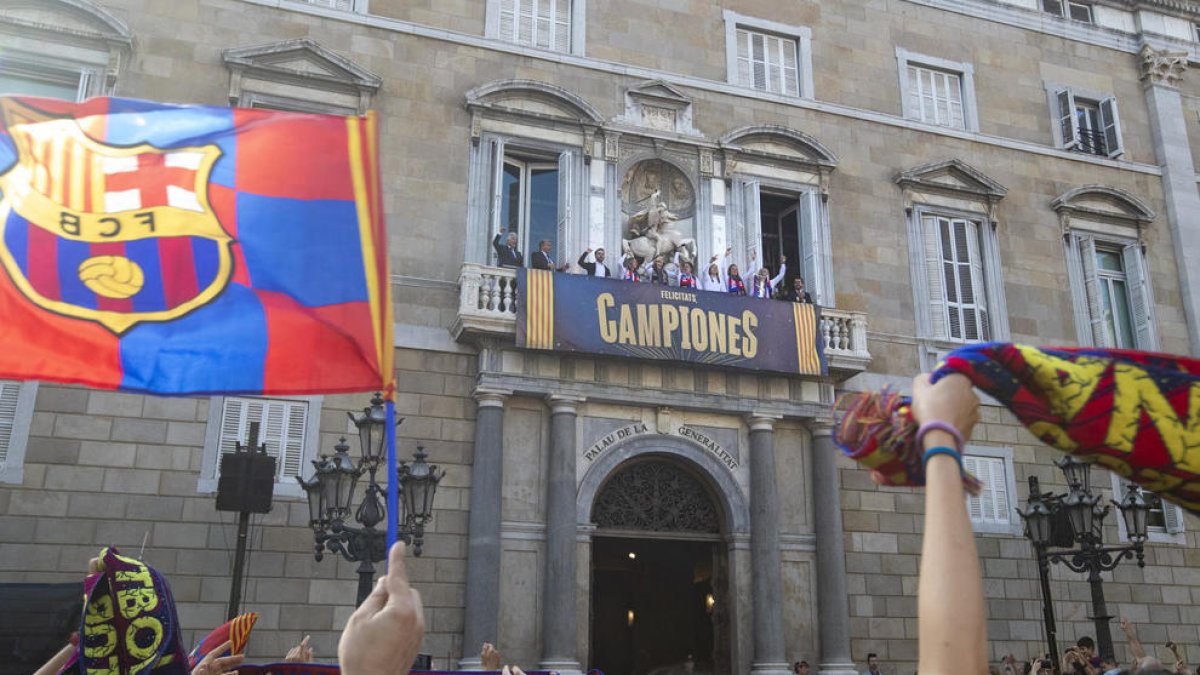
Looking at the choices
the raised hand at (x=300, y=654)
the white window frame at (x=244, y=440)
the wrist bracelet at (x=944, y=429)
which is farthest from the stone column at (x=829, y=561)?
the wrist bracelet at (x=944, y=429)

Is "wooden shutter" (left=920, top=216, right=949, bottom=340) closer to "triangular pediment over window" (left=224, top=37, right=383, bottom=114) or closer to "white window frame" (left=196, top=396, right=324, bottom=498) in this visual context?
"triangular pediment over window" (left=224, top=37, right=383, bottom=114)

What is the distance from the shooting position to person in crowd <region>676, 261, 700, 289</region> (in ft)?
56.4

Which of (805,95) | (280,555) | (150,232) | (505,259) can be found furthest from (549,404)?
(150,232)

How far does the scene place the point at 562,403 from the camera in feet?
52.1

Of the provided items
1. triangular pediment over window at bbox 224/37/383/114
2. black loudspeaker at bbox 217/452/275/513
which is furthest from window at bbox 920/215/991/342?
black loudspeaker at bbox 217/452/275/513

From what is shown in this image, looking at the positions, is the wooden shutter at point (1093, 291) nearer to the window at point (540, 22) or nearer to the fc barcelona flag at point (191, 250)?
the window at point (540, 22)

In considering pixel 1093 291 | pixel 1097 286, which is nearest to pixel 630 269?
pixel 1093 291

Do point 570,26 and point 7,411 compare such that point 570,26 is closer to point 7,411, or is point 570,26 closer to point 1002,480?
point 7,411

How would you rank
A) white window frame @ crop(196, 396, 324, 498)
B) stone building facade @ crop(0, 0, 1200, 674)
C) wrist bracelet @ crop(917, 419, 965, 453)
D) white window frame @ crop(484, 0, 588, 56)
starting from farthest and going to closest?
white window frame @ crop(484, 0, 588, 56) < stone building facade @ crop(0, 0, 1200, 674) < white window frame @ crop(196, 396, 324, 498) < wrist bracelet @ crop(917, 419, 965, 453)

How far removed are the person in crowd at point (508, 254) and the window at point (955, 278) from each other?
26.8 feet

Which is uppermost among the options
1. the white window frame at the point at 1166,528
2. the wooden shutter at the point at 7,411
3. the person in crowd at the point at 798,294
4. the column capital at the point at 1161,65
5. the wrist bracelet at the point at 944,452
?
the column capital at the point at 1161,65

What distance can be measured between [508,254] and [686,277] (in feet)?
10.1

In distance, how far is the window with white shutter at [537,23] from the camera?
59.9ft

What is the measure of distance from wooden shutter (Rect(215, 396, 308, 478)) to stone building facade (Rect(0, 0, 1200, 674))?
47 mm
